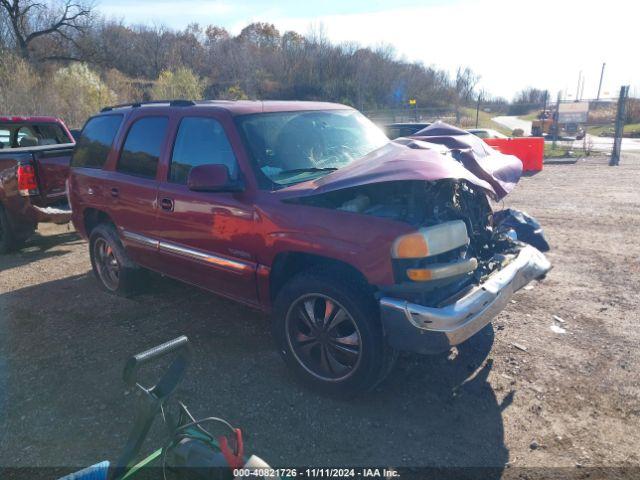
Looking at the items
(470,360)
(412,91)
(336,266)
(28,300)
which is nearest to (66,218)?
(28,300)

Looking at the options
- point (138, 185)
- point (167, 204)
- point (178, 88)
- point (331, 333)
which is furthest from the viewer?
point (178, 88)

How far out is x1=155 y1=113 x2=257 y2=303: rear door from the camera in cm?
360

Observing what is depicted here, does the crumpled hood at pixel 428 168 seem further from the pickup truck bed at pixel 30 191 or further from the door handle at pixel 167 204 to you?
the pickup truck bed at pixel 30 191

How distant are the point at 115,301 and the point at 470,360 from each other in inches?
141

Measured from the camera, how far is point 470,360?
3.68 metres

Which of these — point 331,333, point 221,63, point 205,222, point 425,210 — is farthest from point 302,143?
point 221,63

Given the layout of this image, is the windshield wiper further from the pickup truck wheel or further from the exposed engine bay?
the pickup truck wheel

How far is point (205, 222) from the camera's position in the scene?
3822 mm

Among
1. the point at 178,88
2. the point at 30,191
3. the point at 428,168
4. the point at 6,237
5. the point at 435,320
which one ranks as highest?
the point at 178,88

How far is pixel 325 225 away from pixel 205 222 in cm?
121

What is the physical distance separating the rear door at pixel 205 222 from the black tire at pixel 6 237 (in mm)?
3816

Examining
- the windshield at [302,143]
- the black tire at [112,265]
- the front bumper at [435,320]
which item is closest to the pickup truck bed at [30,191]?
the black tire at [112,265]

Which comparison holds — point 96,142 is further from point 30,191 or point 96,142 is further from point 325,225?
point 325,225

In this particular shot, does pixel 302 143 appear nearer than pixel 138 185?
Yes
